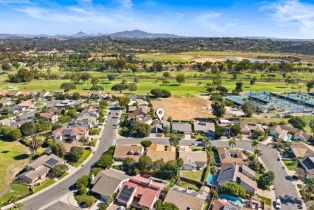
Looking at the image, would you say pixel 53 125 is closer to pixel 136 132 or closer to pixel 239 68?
pixel 136 132

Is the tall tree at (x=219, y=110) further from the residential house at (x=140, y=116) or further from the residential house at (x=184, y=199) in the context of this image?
the residential house at (x=184, y=199)

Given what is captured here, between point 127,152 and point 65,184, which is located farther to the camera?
point 127,152

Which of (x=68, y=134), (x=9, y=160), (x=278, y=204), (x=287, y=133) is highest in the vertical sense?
(x=287, y=133)

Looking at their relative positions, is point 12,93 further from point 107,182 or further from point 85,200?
point 85,200

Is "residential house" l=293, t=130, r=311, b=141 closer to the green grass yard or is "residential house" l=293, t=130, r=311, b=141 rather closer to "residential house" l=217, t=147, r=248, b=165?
"residential house" l=217, t=147, r=248, b=165

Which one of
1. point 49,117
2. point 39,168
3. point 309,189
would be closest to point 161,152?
point 39,168

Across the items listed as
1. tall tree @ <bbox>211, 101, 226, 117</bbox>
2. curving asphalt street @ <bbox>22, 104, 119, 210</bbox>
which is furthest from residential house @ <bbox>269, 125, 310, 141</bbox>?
curving asphalt street @ <bbox>22, 104, 119, 210</bbox>

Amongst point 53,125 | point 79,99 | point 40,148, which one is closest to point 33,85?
point 79,99

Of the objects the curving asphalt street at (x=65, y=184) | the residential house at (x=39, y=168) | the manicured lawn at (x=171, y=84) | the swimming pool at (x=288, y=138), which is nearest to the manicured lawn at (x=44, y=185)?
the residential house at (x=39, y=168)
